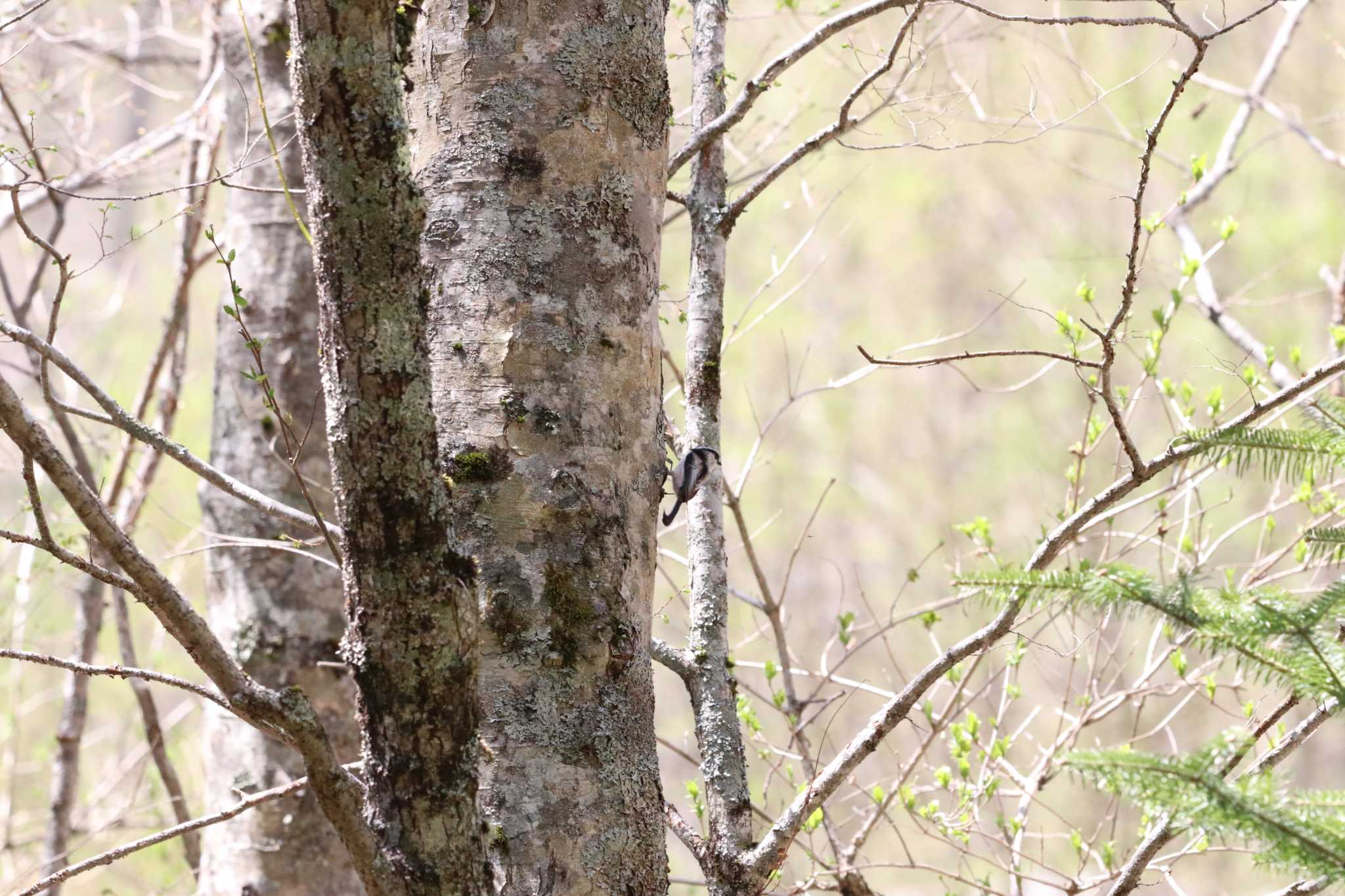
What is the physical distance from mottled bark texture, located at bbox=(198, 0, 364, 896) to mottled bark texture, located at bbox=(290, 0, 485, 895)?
1474 mm

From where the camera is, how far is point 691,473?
1201 mm

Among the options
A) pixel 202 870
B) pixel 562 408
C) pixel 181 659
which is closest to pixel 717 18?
pixel 562 408

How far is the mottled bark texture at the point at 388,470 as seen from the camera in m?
0.74

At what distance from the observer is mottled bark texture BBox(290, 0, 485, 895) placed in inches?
29.0

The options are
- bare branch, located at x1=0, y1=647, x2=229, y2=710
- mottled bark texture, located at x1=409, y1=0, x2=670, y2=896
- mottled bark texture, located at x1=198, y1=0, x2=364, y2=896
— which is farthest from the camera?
mottled bark texture, located at x1=198, y1=0, x2=364, y2=896

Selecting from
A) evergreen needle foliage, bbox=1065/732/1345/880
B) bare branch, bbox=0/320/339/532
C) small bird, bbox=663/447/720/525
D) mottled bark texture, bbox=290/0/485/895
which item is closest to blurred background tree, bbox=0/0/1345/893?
evergreen needle foliage, bbox=1065/732/1345/880

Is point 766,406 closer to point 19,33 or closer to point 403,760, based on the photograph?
point 19,33

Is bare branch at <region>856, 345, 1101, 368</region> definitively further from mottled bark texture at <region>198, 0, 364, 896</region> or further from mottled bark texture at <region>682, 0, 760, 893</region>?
mottled bark texture at <region>198, 0, 364, 896</region>

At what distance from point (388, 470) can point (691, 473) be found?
1.66 ft

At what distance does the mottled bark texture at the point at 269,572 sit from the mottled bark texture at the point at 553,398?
1.21 meters

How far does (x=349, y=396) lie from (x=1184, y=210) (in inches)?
81.0

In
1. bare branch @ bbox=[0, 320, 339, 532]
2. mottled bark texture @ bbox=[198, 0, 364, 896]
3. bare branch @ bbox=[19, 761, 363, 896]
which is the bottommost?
bare branch @ bbox=[19, 761, 363, 896]

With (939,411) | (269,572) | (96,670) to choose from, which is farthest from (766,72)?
(939,411)

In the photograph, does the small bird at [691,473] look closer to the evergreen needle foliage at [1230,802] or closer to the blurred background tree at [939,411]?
the blurred background tree at [939,411]
